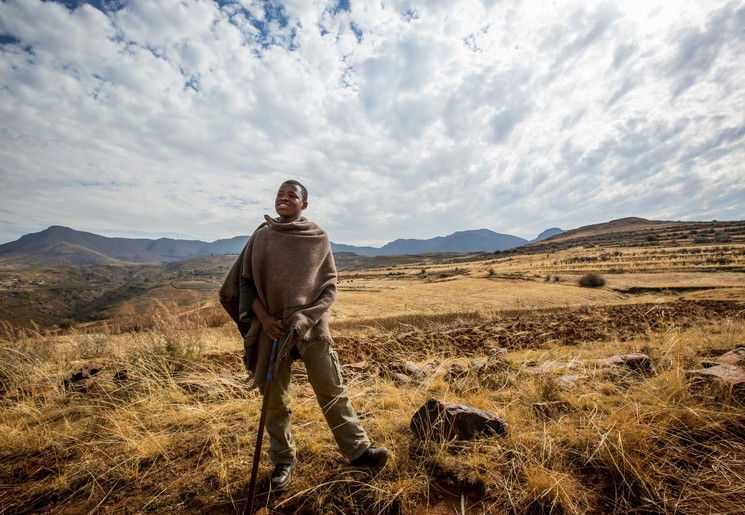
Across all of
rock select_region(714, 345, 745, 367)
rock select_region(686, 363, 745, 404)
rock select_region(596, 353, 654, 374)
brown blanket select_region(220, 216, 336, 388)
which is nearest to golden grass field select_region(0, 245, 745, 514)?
rock select_region(686, 363, 745, 404)

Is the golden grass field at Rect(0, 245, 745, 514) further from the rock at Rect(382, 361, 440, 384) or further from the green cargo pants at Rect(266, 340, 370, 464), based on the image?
the green cargo pants at Rect(266, 340, 370, 464)

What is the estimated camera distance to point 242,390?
4062 mm

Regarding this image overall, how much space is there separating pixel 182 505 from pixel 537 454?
8.78 feet

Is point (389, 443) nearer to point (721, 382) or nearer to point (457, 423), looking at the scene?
point (457, 423)

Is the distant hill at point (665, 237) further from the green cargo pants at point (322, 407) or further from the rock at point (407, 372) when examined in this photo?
the green cargo pants at point (322, 407)

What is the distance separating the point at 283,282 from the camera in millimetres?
2562

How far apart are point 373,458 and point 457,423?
Answer: 847mm

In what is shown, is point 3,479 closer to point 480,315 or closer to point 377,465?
point 377,465

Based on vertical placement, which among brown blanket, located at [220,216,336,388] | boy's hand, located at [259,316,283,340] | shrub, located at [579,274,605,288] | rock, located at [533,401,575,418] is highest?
brown blanket, located at [220,216,336,388]

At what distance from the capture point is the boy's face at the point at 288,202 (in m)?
2.72

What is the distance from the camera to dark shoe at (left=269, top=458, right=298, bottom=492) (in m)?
2.38

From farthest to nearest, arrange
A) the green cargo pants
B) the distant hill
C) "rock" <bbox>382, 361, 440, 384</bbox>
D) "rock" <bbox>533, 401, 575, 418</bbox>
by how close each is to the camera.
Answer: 1. the distant hill
2. "rock" <bbox>382, 361, 440, 384</bbox>
3. "rock" <bbox>533, 401, 575, 418</bbox>
4. the green cargo pants

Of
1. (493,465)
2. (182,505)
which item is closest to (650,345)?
(493,465)

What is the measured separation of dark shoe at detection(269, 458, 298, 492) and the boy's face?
197 cm
